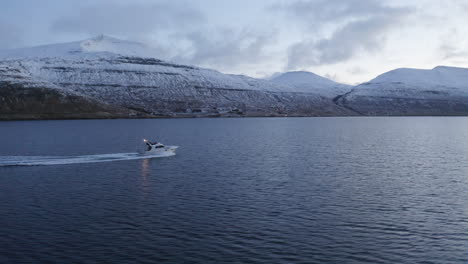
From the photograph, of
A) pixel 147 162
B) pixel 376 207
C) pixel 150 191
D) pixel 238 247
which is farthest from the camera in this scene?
pixel 147 162

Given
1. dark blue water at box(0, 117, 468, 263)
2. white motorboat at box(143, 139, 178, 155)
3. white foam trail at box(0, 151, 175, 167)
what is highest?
white motorboat at box(143, 139, 178, 155)

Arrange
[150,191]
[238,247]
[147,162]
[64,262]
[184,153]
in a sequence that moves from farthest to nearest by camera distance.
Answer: [184,153]
[147,162]
[150,191]
[238,247]
[64,262]

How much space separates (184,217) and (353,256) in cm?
1704

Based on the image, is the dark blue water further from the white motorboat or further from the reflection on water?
the white motorboat

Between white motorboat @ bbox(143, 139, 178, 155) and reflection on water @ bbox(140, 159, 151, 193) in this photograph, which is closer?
reflection on water @ bbox(140, 159, 151, 193)

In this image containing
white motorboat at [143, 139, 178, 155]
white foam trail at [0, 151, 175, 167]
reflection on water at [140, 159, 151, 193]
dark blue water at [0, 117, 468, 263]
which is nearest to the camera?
dark blue water at [0, 117, 468, 263]

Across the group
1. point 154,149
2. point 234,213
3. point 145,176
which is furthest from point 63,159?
point 234,213

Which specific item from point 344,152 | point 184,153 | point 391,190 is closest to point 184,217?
point 391,190

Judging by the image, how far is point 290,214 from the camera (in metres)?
42.7

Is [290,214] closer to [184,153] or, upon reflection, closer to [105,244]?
[105,244]

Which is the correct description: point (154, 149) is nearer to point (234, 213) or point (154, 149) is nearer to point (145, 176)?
point (145, 176)

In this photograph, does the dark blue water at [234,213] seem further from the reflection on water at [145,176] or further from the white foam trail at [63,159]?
the white foam trail at [63,159]

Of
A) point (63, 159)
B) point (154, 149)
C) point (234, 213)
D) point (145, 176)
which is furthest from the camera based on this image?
point (154, 149)

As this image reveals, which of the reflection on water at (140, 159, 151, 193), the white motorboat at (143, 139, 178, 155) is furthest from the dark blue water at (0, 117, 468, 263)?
the white motorboat at (143, 139, 178, 155)
